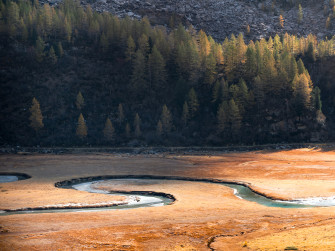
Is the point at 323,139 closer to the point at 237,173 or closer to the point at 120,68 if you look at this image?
the point at 237,173

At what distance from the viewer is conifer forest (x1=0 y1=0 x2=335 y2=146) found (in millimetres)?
112500

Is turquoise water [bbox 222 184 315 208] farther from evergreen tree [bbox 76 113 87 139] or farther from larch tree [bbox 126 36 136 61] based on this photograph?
larch tree [bbox 126 36 136 61]

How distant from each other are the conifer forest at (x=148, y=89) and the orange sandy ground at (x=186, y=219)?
45.7 m

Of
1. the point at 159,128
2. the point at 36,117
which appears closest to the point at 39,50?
the point at 36,117

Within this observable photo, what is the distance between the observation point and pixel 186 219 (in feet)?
114

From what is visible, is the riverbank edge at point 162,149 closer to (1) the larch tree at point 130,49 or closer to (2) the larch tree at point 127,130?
(2) the larch tree at point 127,130

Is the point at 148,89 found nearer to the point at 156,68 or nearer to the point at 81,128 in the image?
the point at 156,68

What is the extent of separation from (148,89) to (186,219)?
9592 centimetres

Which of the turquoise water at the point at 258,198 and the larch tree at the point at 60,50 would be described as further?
the larch tree at the point at 60,50

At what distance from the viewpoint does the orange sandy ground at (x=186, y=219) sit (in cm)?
2664

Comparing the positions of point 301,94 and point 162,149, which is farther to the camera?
point 301,94

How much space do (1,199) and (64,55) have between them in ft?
334

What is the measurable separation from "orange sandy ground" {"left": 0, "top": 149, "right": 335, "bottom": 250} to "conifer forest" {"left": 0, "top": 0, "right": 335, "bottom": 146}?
1798 inches

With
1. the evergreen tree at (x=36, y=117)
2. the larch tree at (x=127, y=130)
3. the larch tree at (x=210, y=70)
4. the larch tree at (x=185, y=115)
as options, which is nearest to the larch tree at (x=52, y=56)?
the evergreen tree at (x=36, y=117)
